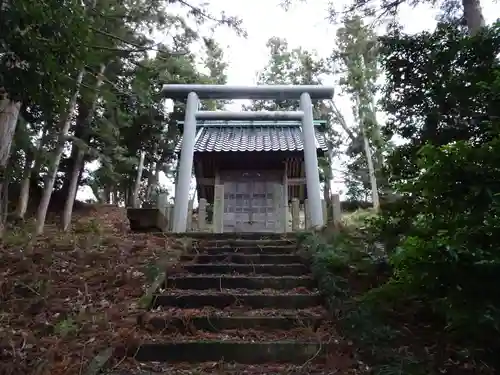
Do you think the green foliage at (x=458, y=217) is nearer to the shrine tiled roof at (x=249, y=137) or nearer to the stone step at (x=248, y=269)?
the stone step at (x=248, y=269)

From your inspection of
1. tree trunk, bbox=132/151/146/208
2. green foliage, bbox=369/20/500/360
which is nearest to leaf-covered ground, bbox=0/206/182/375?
green foliage, bbox=369/20/500/360

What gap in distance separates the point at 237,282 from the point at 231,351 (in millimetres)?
1428

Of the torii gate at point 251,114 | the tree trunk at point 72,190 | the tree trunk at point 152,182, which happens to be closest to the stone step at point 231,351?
the torii gate at point 251,114

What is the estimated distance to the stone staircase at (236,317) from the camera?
9.89 ft

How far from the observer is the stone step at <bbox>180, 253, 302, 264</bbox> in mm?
5328

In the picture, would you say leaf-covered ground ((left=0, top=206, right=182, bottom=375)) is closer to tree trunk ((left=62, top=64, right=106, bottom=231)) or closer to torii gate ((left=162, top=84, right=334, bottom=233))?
torii gate ((left=162, top=84, right=334, bottom=233))

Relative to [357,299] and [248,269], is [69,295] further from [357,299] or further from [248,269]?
[357,299]

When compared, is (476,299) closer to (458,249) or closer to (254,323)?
(458,249)

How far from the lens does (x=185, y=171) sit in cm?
830

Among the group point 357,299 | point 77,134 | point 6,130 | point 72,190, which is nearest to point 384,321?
point 357,299

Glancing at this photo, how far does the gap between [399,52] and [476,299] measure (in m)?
2.57

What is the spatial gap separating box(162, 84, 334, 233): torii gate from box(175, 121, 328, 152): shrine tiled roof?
0.93 m

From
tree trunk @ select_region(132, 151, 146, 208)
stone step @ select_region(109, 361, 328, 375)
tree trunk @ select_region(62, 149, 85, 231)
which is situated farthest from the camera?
tree trunk @ select_region(132, 151, 146, 208)

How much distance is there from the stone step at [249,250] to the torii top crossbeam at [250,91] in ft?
14.4
